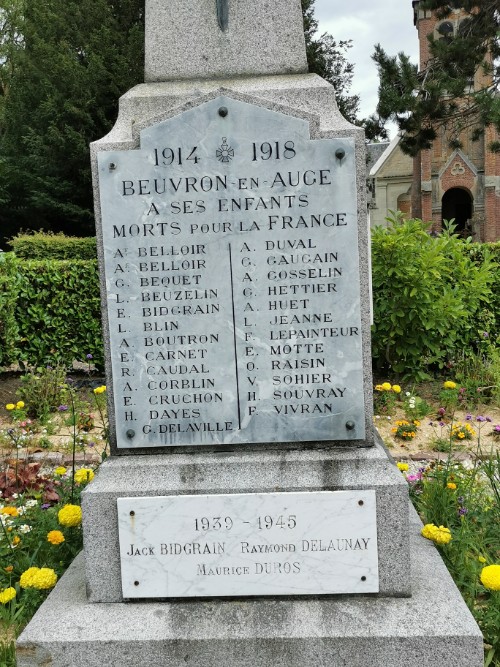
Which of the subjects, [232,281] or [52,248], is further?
[52,248]

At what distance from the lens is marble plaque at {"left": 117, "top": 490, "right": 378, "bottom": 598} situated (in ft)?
7.22

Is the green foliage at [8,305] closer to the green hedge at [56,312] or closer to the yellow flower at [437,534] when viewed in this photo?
the green hedge at [56,312]

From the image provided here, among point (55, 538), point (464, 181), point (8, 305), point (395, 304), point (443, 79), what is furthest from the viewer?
point (464, 181)

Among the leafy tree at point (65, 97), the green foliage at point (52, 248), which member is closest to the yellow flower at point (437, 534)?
the green foliage at point (52, 248)

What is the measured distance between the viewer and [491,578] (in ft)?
7.15

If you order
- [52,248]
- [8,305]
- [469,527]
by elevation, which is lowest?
[469,527]

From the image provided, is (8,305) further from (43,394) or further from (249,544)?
(249,544)

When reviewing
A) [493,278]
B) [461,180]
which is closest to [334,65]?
[461,180]

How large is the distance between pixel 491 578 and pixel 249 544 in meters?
0.87

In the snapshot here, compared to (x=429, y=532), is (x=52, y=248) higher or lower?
higher

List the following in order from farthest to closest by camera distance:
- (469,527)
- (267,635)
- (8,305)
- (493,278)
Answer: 1. (493,278)
2. (8,305)
3. (469,527)
4. (267,635)

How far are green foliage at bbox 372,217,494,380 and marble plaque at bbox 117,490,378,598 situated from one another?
420 centimetres

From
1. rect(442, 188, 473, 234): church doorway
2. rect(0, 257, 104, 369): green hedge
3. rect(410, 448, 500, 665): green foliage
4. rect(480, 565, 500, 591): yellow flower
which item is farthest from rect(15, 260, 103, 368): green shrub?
rect(442, 188, 473, 234): church doorway

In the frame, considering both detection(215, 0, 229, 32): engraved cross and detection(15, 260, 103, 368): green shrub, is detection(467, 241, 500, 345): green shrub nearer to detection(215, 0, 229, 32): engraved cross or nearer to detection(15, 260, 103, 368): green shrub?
detection(15, 260, 103, 368): green shrub
